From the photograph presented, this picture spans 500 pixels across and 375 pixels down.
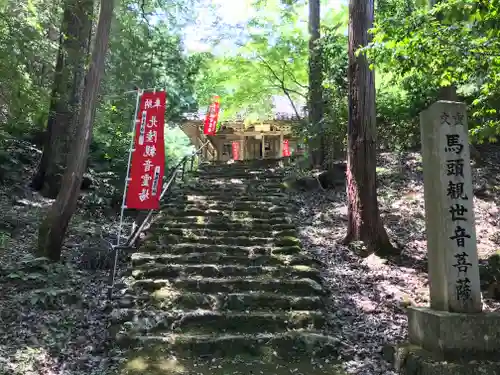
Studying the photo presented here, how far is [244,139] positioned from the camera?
2781 cm

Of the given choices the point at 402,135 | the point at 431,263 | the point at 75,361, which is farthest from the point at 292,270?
the point at 402,135

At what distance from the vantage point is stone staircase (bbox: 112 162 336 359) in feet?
16.6

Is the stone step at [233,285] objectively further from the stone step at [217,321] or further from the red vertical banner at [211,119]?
the red vertical banner at [211,119]

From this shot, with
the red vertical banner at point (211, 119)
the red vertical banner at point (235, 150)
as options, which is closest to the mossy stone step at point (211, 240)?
the red vertical banner at point (211, 119)

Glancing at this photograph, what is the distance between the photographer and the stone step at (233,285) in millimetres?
6207

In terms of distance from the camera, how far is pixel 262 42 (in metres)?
14.2

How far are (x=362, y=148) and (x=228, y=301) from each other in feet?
12.1

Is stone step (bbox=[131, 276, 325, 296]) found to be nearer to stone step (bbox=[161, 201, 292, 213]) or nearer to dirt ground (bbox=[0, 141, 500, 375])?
dirt ground (bbox=[0, 141, 500, 375])

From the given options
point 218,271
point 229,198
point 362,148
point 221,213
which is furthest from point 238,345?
point 229,198

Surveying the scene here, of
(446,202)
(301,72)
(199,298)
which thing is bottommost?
(199,298)

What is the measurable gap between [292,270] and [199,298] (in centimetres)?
159

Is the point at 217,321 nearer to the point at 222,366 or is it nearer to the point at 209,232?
the point at 222,366

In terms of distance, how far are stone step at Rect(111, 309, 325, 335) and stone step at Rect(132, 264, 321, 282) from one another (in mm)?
1022

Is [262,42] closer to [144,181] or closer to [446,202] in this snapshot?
[144,181]
